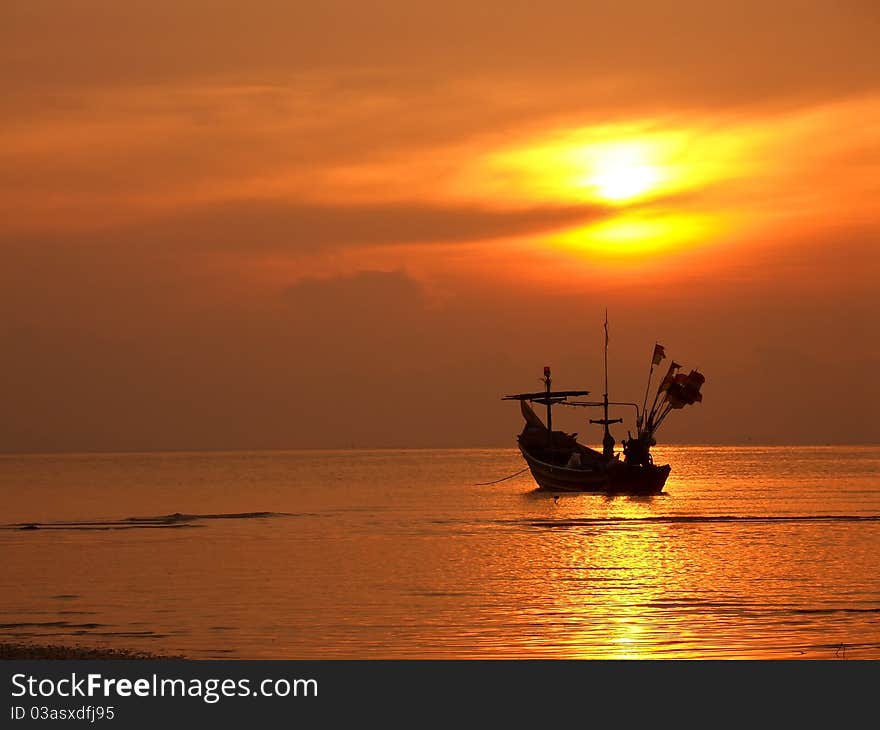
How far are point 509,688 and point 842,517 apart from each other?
73.6 metres

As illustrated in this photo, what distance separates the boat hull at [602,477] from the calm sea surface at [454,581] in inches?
100

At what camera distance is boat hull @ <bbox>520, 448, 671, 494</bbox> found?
106312 millimetres

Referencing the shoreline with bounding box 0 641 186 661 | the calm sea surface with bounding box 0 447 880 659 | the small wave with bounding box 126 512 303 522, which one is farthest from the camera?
the small wave with bounding box 126 512 303 522

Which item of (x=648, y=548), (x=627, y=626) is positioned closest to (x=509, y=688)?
(x=627, y=626)

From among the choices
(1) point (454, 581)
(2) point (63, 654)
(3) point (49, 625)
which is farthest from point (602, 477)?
(2) point (63, 654)

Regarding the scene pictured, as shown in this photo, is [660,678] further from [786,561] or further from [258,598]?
[786,561]

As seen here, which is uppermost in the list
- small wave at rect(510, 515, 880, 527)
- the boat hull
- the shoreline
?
the boat hull

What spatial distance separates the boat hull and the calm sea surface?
8.37 ft

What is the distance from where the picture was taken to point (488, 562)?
198 feet

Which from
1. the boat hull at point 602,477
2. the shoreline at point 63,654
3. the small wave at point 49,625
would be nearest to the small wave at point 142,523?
the boat hull at point 602,477

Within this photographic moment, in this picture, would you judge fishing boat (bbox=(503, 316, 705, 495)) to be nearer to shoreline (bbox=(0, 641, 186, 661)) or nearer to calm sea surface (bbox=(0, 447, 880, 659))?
calm sea surface (bbox=(0, 447, 880, 659))

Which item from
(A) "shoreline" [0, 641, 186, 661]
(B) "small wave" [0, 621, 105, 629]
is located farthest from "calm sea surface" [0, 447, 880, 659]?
(A) "shoreline" [0, 641, 186, 661]

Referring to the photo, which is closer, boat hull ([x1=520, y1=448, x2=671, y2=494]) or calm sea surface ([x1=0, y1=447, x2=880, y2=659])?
calm sea surface ([x1=0, y1=447, x2=880, y2=659])

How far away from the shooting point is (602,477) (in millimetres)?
109688
